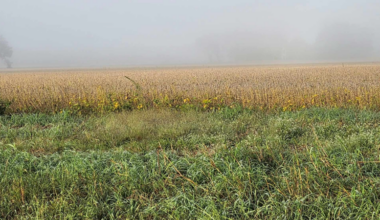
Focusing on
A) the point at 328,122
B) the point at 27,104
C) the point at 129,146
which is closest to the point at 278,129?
the point at 328,122

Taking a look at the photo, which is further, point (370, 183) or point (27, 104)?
point (27, 104)

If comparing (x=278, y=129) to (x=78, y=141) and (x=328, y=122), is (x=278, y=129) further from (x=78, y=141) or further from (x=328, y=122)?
(x=78, y=141)

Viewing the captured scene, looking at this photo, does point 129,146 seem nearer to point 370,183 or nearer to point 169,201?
point 169,201

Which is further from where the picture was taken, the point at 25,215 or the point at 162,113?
the point at 162,113

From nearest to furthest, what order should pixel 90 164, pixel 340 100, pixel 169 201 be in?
pixel 169 201
pixel 90 164
pixel 340 100

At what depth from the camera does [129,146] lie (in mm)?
5770

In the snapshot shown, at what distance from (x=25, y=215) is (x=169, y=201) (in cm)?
168

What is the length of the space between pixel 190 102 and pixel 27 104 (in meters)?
5.68

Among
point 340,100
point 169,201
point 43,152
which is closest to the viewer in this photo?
point 169,201

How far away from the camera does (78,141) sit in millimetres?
6121

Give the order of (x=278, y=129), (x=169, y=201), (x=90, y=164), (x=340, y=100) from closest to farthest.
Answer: (x=169, y=201) → (x=90, y=164) → (x=278, y=129) → (x=340, y=100)

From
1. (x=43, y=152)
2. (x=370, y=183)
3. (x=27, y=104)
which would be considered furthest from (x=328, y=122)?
(x=27, y=104)

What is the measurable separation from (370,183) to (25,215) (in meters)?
4.13

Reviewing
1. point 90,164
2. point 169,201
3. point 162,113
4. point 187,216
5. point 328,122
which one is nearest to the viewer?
point 187,216
